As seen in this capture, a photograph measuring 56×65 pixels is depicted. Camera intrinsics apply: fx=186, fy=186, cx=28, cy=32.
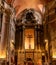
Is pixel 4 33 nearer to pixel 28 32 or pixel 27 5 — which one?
pixel 28 32

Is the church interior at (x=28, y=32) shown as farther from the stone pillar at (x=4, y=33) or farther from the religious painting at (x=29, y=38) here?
the stone pillar at (x=4, y=33)

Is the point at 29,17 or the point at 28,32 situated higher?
the point at 29,17

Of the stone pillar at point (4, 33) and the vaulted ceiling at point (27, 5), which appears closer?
the stone pillar at point (4, 33)

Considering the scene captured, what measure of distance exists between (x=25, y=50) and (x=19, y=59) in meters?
1.47

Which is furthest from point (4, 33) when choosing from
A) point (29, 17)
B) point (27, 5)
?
point (27, 5)

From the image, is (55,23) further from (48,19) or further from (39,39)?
A: (39,39)

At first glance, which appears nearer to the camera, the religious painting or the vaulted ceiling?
the vaulted ceiling

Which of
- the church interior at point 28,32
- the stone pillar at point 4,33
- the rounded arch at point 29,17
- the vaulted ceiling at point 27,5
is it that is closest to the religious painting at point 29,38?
the church interior at point 28,32

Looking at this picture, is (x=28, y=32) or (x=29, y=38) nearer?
(x=29, y=38)

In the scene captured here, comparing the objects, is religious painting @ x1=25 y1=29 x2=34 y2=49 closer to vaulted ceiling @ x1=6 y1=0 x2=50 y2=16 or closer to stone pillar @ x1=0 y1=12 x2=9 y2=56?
vaulted ceiling @ x1=6 y1=0 x2=50 y2=16

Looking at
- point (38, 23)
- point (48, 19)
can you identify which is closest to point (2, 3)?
point (48, 19)

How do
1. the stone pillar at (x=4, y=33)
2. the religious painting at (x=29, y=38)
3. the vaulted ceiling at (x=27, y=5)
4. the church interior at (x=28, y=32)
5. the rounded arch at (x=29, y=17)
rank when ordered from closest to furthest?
the stone pillar at (x=4, y=33) → the church interior at (x=28, y=32) → the vaulted ceiling at (x=27, y=5) → the religious painting at (x=29, y=38) → the rounded arch at (x=29, y=17)

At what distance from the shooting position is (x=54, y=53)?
1792cm

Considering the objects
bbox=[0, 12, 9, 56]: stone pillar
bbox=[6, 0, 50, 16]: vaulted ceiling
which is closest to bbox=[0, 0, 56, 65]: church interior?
bbox=[6, 0, 50, 16]: vaulted ceiling
